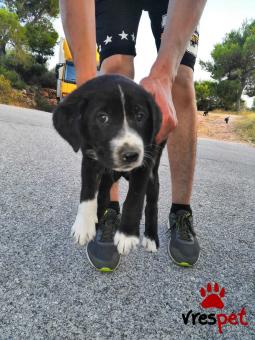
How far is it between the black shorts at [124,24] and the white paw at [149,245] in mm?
1213

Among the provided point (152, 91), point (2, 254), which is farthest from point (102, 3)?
point (2, 254)

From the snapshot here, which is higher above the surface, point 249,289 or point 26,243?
point 26,243

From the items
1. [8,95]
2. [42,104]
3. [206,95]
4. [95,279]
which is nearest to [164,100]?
[95,279]

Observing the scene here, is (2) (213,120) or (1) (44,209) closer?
(1) (44,209)

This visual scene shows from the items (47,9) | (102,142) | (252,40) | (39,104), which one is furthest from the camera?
(252,40)

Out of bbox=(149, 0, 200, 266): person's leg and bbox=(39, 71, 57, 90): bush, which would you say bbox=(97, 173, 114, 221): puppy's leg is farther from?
bbox=(39, 71, 57, 90): bush

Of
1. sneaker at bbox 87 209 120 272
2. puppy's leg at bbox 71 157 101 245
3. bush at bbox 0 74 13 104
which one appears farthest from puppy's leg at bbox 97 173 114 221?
bush at bbox 0 74 13 104

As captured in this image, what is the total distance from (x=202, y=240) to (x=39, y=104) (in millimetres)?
19700

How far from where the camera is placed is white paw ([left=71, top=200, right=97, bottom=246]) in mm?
2139

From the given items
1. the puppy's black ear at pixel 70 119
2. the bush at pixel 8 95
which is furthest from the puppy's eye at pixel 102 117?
the bush at pixel 8 95

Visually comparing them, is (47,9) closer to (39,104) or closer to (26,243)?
(39,104)

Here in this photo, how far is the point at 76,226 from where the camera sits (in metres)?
2.17

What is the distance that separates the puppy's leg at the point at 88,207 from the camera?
7.02ft

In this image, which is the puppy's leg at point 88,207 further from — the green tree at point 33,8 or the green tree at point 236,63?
the green tree at point 236,63
